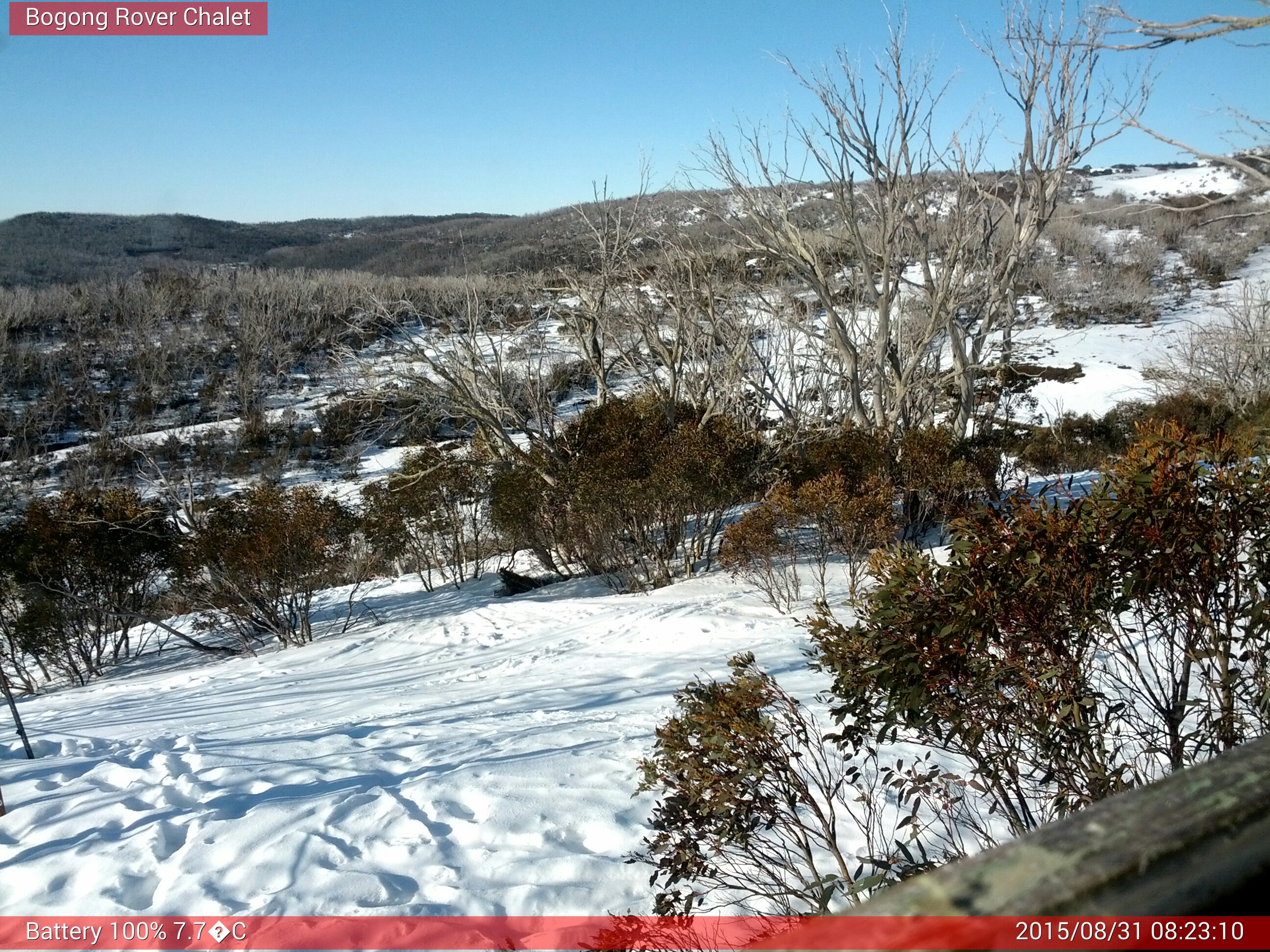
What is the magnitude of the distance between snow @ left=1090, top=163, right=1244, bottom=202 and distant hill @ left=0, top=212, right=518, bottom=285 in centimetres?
4901

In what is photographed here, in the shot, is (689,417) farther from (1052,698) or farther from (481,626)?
(1052,698)

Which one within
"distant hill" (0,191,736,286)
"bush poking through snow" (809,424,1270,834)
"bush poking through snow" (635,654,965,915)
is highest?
"distant hill" (0,191,736,286)

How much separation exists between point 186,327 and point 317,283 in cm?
965

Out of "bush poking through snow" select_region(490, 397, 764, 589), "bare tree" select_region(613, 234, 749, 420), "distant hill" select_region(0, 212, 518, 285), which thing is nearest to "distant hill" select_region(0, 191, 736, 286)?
"distant hill" select_region(0, 212, 518, 285)

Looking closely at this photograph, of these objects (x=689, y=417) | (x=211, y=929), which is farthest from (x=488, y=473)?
(x=211, y=929)

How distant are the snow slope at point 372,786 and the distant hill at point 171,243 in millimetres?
49375

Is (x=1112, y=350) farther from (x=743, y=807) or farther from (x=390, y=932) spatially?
(x=390, y=932)

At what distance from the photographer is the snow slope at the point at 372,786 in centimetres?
276

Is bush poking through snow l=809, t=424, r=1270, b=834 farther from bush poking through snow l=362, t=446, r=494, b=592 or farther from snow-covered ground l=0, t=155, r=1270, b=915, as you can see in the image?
bush poking through snow l=362, t=446, r=494, b=592

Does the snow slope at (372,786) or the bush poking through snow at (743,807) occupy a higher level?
the bush poking through snow at (743,807)

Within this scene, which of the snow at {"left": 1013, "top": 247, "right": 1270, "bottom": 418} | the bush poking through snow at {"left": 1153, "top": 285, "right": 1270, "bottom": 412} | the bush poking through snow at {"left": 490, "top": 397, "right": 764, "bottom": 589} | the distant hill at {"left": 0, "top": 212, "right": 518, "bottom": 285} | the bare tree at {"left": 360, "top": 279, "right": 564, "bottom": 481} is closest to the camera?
the bush poking through snow at {"left": 490, "top": 397, "right": 764, "bottom": 589}

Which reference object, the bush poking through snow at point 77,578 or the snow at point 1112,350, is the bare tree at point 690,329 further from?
the snow at point 1112,350

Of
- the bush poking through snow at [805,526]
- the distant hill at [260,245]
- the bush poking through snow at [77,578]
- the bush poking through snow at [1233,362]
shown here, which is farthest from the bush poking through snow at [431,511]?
the distant hill at [260,245]

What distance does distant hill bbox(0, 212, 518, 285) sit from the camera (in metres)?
55.5
